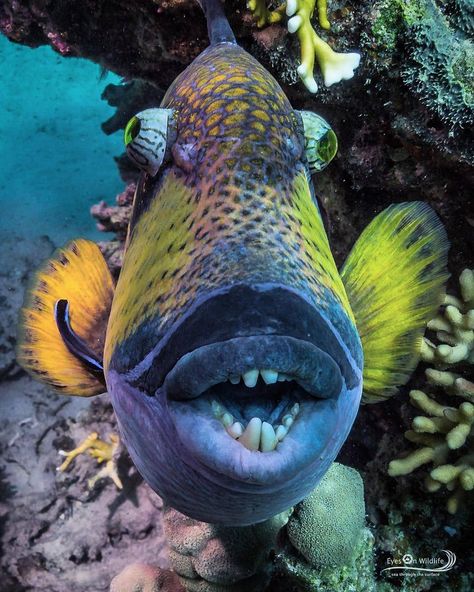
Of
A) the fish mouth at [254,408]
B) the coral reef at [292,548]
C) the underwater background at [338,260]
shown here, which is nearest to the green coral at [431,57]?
the underwater background at [338,260]

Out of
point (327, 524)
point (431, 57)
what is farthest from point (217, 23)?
point (327, 524)

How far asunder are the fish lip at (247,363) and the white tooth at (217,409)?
5 centimetres

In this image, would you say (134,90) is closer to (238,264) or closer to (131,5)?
(131,5)

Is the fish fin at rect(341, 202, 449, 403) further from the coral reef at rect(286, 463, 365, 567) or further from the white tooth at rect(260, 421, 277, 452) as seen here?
the white tooth at rect(260, 421, 277, 452)

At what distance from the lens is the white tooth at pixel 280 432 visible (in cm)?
113

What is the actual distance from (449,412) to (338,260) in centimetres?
132

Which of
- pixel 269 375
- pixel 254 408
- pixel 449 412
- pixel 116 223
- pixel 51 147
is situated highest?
pixel 269 375

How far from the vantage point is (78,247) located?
2615 mm

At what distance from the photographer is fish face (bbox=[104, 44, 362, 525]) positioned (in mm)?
1112

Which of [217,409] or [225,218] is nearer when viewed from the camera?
[217,409]

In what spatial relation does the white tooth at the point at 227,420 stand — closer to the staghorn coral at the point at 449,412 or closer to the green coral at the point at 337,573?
the green coral at the point at 337,573

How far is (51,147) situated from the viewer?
9.90 meters

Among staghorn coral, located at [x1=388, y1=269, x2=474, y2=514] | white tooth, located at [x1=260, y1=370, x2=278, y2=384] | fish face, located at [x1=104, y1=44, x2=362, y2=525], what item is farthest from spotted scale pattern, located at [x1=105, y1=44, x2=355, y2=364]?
staghorn coral, located at [x1=388, y1=269, x2=474, y2=514]

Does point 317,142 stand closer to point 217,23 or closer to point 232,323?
point 232,323
